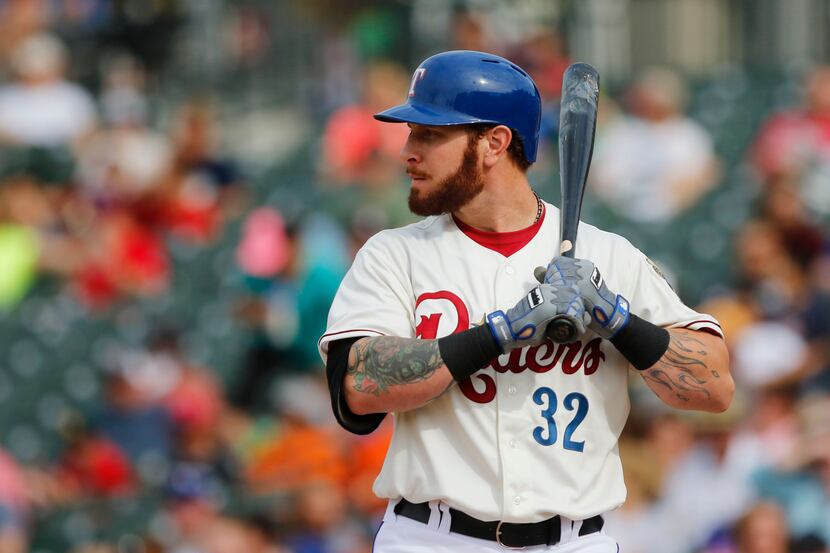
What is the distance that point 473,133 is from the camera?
10.3ft

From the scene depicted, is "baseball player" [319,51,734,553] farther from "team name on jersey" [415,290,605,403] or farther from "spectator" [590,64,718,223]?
"spectator" [590,64,718,223]

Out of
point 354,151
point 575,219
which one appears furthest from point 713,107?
point 575,219

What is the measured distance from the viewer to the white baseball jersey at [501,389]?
3.05 metres

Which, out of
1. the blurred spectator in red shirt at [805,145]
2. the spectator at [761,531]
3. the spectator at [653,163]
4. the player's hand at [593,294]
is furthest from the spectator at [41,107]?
the player's hand at [593,294]

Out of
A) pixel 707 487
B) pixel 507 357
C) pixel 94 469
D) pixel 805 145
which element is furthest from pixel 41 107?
pixel 507 357

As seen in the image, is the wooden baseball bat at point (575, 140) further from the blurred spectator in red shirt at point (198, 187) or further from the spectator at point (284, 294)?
the blurred spectator in red shirt at point (198, 187)

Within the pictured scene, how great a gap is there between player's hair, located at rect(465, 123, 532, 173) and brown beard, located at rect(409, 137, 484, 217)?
2 cm

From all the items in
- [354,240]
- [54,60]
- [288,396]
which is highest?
[54,60]

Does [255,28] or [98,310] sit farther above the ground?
[255,28]

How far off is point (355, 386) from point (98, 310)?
4729mm

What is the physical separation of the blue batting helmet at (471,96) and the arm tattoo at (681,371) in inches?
22.0

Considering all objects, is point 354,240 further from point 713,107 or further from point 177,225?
point 713,107

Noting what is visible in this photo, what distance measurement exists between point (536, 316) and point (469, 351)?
16cm

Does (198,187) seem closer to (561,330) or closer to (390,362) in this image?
(390,362)
